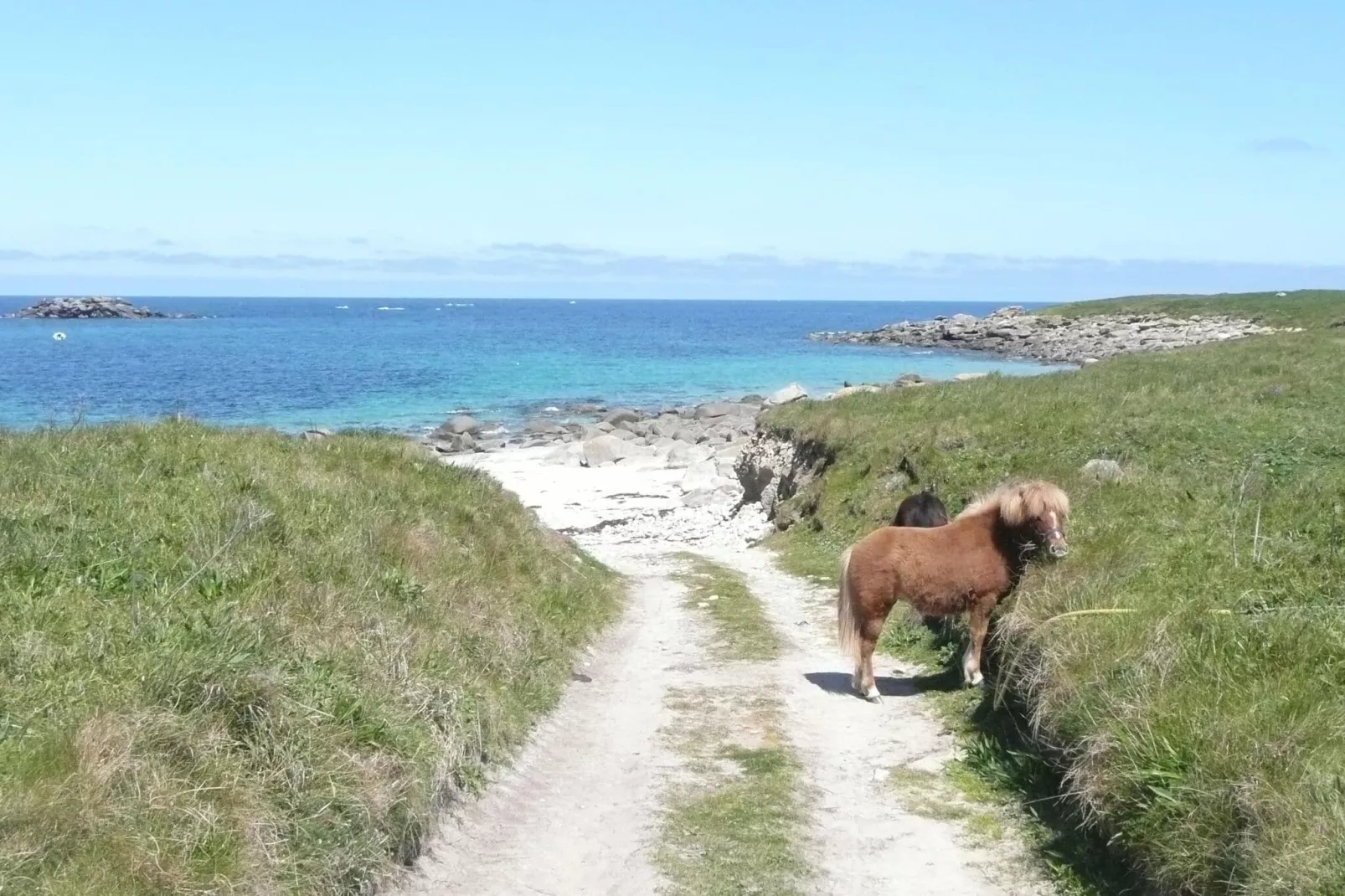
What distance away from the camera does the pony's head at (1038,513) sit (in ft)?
40.3

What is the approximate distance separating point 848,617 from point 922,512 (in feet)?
16.5

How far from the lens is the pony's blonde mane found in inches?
487

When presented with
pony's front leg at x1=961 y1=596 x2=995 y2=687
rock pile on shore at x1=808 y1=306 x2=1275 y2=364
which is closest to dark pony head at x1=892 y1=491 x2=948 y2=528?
pony's front leg at x1=961 y1=596 x2=995 y2=687

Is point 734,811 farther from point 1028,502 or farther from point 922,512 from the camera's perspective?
point 922,512

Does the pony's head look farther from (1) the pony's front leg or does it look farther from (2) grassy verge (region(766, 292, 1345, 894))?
(1) the pony's front leg

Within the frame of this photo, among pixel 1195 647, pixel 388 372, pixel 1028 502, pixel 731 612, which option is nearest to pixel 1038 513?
pixel 1028 502

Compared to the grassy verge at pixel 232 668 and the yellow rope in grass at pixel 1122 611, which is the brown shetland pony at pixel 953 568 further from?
the grassy verge at pixel 232 668

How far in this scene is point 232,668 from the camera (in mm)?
8117

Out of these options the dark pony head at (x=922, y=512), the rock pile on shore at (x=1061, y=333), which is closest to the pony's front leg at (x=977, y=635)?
the dark pony head at (x=922, y=512)

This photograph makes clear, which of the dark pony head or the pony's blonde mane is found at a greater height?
the pony's blonde mane

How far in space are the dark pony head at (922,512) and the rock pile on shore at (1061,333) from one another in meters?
65.5

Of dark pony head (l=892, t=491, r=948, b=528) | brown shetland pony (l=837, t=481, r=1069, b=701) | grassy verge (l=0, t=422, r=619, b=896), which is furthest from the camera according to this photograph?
dark pony head (l=892, t=491, r=948, b=528)

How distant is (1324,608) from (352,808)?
7.86 meters

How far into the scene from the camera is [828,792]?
32.6 ft
